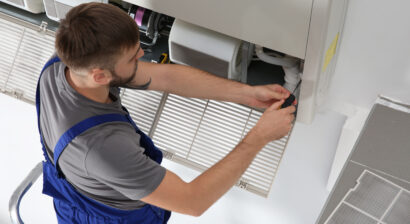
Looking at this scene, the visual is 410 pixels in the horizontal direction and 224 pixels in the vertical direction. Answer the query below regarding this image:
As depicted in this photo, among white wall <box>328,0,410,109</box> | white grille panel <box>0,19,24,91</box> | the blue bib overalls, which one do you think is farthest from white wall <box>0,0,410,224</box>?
the blue bib overalls

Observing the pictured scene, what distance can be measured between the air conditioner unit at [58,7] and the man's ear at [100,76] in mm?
495

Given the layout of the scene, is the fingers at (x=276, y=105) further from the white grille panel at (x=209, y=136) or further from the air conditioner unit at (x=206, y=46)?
the white grille panel at (x=209, y=136)

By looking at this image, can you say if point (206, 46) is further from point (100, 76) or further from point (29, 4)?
point (29, 4)

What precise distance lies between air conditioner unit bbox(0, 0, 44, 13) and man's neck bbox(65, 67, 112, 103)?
49cm

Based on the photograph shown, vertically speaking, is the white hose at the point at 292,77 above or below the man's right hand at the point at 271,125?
above

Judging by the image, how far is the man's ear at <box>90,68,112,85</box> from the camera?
942mm

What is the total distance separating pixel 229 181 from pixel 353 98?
0.64 meters

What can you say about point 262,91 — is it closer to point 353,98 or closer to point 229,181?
point 229,181

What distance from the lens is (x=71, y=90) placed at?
3.43ft

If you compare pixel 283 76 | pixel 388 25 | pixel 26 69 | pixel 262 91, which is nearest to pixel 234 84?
pixel 262 91

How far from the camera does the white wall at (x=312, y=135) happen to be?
1.26 m

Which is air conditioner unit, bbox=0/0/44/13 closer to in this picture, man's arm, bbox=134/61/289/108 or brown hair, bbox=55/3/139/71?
man's arm, bbox=134/61/289/108

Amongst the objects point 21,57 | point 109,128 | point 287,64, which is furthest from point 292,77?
point 21,57

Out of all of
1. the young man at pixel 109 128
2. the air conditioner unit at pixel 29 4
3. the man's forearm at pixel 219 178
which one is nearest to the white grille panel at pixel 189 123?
the air conditioner unit at pixel 29 4
